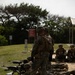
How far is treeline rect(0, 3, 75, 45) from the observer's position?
46.0 m

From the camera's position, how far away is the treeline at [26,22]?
46000 mm

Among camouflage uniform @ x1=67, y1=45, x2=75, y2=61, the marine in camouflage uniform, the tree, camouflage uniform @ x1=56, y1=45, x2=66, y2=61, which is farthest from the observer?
the tree

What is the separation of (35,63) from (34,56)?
236 millimetres

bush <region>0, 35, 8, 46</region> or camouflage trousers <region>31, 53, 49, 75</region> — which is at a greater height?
bush <region>0, 35, 8, 46</region>

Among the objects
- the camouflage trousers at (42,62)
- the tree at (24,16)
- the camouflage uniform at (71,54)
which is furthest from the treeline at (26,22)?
the camouflage trousers at (42,62)

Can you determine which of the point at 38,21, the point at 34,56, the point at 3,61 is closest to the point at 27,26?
the point at 38,21

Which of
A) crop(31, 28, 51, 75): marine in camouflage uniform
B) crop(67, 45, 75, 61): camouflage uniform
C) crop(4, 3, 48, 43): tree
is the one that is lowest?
crop(67, 45, 75, 61): camouflage uniform

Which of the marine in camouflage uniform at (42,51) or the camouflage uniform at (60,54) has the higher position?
the marine in camouflage uniform at (42,51)

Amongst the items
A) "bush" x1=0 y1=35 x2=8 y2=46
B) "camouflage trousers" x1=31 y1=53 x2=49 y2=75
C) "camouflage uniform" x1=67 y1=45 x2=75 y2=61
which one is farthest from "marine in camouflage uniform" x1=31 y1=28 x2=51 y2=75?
"bush" x1=0 y1=35 x2=8 y2=46

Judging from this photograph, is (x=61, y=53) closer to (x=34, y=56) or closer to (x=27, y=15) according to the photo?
(x=34, y=56)

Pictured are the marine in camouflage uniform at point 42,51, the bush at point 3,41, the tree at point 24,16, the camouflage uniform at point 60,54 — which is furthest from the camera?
the tree at point 24,16

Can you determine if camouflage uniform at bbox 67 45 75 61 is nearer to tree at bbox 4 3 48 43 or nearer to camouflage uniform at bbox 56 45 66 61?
camouflage uniform at bbox 56 45 66 61

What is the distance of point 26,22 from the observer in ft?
164

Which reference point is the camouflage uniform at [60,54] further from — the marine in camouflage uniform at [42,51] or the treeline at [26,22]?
the treeline at [26,22]
